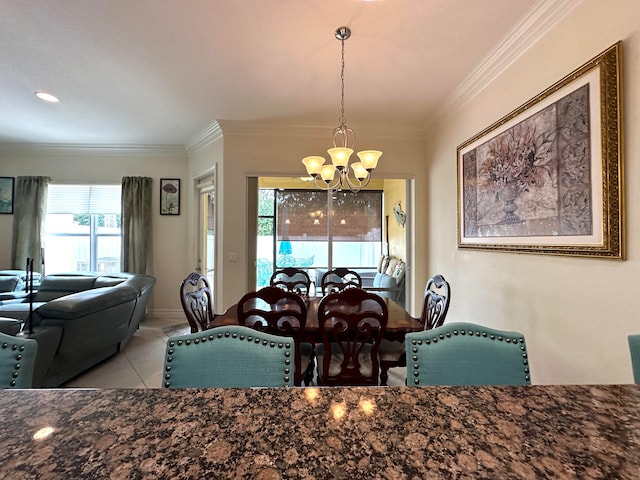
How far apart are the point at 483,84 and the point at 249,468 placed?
305 cm

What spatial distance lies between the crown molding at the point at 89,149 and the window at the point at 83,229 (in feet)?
1.77

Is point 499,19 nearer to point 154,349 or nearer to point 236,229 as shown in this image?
point 236,229

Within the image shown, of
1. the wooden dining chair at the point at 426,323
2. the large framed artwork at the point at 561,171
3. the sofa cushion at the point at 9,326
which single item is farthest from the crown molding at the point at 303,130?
the sofa cushion at the point at 9,326

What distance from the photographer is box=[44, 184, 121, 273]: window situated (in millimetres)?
4719

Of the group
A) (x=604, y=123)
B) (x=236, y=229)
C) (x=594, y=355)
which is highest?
(x=604, y=123)

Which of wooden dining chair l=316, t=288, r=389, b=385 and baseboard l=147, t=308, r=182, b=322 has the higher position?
wooden dining chair l=316, t=288, r=389, b=385

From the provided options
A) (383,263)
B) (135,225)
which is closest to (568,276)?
(383,263)

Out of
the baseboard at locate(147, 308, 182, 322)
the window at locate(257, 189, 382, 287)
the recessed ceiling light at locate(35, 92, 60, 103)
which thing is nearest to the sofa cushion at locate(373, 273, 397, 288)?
the window at locate(257, 189, 382, 287)

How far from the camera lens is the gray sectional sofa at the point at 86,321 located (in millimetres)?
2348

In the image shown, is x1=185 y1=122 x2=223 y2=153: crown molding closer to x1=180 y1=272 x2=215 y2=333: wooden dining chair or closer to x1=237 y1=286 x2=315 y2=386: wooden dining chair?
x1=180 y1=272 x2=215 y2=333: wooden dining chair

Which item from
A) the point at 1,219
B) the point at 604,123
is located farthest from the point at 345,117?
the point at 1,219

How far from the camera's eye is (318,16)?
1905 mm

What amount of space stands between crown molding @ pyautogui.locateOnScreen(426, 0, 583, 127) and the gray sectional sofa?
383cm

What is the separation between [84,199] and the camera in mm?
4738
